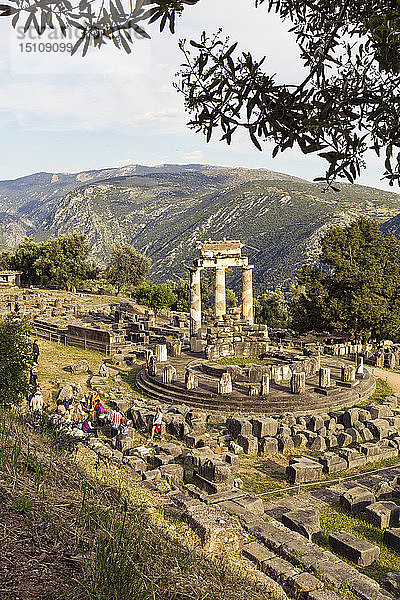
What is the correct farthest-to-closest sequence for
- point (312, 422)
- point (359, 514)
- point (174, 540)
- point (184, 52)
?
point (312, 422), point (359, 514), point (174, 540), point (184, 52)

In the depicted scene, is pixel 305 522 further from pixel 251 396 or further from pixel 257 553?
pixel 251 396

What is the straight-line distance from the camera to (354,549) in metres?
9.81

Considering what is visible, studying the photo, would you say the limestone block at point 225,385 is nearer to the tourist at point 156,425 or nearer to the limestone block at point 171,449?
the tourist at point 156,425

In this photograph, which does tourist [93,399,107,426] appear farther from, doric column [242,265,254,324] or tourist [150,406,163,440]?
doric column [242,265,254,324]

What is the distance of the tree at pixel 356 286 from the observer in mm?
33188

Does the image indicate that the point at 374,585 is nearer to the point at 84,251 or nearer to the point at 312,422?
the point at 312,422

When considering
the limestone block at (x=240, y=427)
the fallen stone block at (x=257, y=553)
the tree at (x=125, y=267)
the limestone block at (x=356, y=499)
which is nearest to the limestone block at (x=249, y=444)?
the limestone block at (x=240, y=427)

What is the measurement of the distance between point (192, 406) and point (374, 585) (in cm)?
1353

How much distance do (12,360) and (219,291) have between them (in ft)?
77.1

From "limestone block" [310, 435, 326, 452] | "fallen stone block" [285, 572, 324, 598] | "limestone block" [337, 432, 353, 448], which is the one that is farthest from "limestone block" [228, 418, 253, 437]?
"fallen stone block" [285, 572, 324, 598]

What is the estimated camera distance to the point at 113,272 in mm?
63375

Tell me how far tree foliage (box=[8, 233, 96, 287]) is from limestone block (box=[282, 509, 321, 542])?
57.3m

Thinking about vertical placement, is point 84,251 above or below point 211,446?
above

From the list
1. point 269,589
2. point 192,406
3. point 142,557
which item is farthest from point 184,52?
point 192,406
